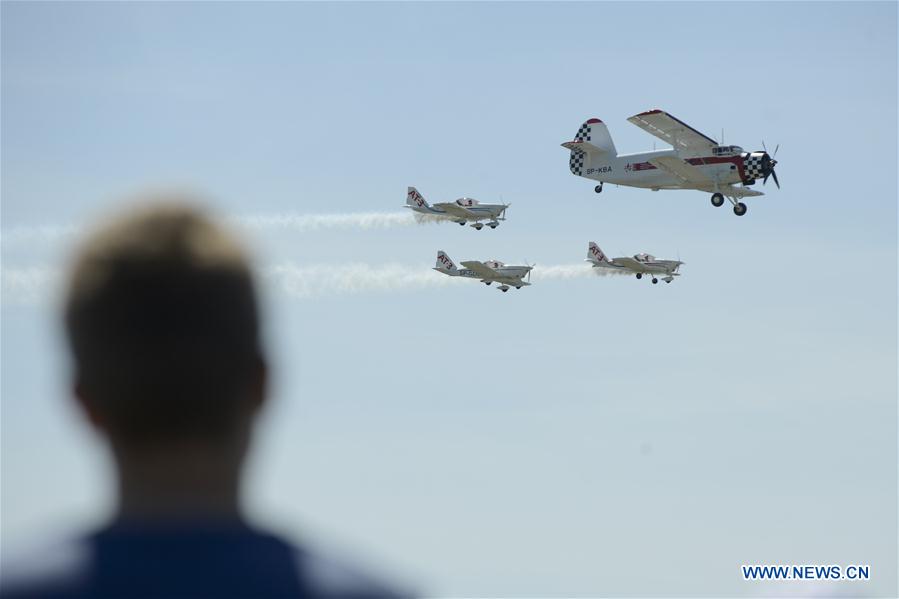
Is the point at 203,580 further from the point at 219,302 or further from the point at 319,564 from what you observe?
the point at 219,302

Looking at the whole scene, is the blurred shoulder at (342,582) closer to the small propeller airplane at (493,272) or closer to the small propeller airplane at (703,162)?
the small propeller airplane at (703,162)

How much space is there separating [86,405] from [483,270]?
7100 cm

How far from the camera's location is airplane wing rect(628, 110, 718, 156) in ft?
168

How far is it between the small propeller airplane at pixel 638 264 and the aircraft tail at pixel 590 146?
12.2 m

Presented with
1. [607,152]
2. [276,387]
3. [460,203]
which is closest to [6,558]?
[276,387]

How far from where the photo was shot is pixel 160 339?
84.1 inches

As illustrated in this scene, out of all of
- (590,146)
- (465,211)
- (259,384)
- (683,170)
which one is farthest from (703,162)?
(259,384)

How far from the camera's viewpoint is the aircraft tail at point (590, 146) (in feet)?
193

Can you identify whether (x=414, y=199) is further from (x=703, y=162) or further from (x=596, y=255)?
(x=703, y=162)

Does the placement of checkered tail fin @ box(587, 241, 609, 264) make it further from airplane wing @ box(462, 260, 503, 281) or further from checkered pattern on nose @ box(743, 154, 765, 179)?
checkered pattern on nose @ box(743, 154, 765, 179)

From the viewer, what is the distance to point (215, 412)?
2199mm

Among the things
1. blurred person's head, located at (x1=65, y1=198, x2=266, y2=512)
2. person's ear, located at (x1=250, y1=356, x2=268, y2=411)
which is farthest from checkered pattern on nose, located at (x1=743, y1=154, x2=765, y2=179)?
blurred person's head, located at (x1=65, y1=198, x2=266, y2=512)

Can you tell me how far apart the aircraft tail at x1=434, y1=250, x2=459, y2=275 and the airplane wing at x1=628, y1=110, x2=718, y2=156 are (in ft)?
78.0

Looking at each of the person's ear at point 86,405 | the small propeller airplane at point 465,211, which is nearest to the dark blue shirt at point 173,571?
the person's ear at point 86,405
